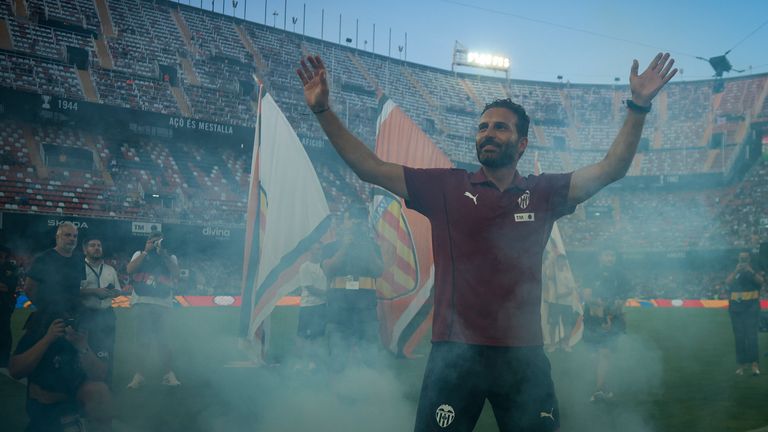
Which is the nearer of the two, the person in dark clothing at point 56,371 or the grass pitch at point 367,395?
the person in dark clothing at point 56,371

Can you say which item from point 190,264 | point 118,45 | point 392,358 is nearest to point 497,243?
point 392,358

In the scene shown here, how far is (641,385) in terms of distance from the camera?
8.59 m

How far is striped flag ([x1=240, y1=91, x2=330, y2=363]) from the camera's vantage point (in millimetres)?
7113

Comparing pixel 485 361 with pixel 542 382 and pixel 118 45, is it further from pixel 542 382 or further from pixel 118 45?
pixel 118 45

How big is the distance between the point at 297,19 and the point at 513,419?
138 feet

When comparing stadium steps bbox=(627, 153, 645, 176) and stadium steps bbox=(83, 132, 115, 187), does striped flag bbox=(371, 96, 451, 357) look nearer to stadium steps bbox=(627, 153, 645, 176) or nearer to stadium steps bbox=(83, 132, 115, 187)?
stadium steps bbox=(83, 132, 115, 187)

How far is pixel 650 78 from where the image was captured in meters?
2.87

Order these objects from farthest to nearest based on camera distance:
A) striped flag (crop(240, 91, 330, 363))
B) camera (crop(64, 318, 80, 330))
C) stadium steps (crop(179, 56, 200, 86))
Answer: stadium steps (crop(179, 56, 200, 86)), striped flag (crop(240, 91, 330, 363)), camera (crop(64, 318, 80, 330))

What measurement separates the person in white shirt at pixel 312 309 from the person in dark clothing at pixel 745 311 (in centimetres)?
595

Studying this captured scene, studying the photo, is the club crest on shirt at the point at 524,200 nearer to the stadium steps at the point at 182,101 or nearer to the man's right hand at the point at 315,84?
the man's right hand at the point at 315,84

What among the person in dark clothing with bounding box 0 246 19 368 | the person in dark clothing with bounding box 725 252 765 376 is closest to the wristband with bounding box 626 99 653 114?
the person in dark clothing with bounding box 0 246 19 368

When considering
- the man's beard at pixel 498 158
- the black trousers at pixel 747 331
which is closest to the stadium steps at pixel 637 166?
the black trousers at pixel 747 331

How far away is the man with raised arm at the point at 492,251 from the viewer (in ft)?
8.87

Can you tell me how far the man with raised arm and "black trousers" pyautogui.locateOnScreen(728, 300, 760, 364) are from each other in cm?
806
